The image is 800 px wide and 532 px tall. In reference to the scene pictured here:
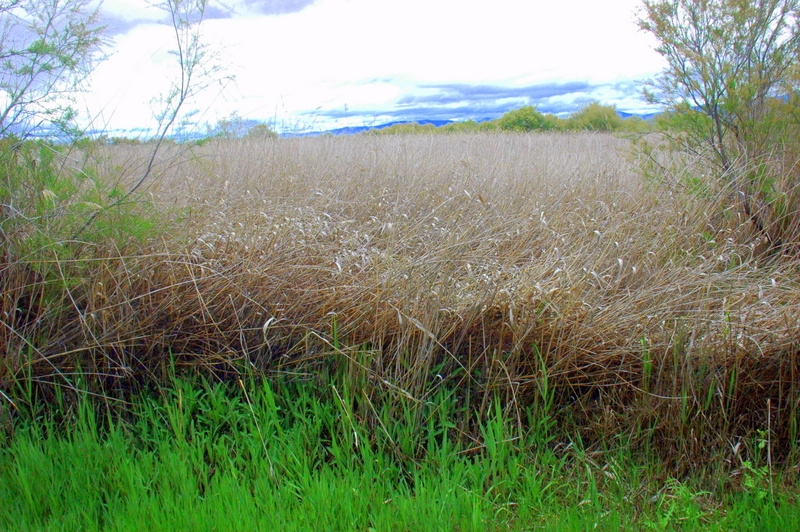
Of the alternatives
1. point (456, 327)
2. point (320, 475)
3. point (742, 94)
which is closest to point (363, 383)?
point (320, 475)

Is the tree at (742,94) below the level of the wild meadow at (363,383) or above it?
above

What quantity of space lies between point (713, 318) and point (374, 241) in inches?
98.5

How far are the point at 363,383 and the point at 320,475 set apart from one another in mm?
472

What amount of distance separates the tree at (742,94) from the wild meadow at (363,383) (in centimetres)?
133

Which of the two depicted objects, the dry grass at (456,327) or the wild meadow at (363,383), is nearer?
the wild meadow at (363,383)

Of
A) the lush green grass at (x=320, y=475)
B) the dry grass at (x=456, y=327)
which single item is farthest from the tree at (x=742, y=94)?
the lush green grass at (x=320, y=475)

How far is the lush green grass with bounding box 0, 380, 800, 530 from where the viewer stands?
2055 millimetres

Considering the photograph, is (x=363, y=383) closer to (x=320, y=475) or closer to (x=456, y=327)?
(x=320, y=475)

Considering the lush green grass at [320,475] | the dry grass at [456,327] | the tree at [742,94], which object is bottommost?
the lush green grass at [320,475]

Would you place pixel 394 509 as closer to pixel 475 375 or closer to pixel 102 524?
pixel 475 375

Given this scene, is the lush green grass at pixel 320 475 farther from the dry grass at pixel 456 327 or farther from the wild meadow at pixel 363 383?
the dry grass at pixel 456 327

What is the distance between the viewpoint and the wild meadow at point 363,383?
2182mm

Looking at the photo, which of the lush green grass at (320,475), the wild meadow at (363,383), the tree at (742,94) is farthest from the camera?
the tree at (742,94)

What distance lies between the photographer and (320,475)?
2.34m
